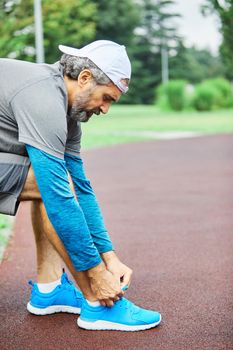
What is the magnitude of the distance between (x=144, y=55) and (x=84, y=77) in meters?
60.6

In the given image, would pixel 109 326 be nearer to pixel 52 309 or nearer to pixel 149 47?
pixel 52 309

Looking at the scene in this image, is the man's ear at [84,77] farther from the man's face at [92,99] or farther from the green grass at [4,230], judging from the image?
the green grass at [4,230]

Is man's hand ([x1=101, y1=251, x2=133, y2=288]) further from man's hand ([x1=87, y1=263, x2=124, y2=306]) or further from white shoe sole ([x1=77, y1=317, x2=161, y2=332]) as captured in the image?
white shoe sole ([x1=77, y1=317, x2=161, y2=332])

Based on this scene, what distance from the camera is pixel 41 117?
277 centimetres

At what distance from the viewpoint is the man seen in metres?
2.80

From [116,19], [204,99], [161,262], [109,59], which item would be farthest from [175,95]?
[109,59]

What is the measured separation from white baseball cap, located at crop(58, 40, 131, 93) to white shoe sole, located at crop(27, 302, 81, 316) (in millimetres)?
1207

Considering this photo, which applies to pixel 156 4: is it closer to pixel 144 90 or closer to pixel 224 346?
pixel 144 90

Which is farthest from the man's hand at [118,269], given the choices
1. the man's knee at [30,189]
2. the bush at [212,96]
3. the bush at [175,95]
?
the bush at [212,96]

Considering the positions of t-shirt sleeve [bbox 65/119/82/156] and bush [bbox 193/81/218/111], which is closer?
t-shirt sleeve [bbox 65/119/82/156]

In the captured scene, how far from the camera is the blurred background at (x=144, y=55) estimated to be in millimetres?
13373

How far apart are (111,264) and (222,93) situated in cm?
3368

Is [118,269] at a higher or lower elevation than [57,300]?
higher

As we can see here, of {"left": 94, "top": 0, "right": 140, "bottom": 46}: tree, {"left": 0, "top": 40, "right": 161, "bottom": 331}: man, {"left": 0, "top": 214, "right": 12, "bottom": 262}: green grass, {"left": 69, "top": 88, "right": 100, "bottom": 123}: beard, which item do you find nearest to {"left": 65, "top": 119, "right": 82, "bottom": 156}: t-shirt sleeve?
{"left": 0, "top": 40, "right": 161, "bottom": 331}: man
